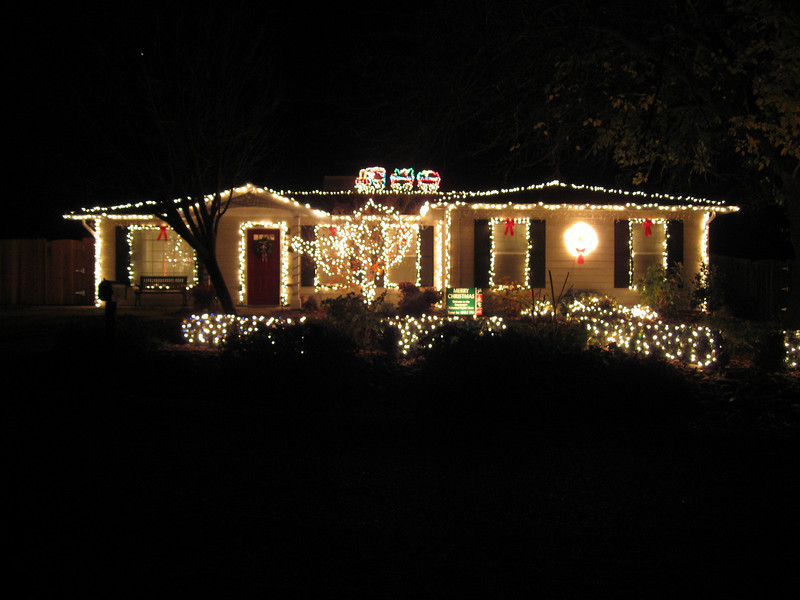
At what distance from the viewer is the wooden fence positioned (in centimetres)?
1931

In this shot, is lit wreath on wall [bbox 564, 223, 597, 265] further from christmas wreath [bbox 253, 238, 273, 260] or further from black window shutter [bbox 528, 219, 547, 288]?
christmas wreath [bbox 253, 238, 273, 260]

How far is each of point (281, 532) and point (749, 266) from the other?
55.9ft

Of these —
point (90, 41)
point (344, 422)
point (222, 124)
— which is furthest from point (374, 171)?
point (344, 422)

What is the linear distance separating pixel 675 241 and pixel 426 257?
20.6 ft

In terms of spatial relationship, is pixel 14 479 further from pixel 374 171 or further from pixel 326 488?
pixel 374 171

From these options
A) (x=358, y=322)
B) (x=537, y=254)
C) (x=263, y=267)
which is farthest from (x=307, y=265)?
(x=358, y=322)

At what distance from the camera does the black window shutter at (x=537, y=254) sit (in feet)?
57.1

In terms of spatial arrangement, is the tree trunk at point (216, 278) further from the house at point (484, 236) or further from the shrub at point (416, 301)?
the shrub at point (416, 301)

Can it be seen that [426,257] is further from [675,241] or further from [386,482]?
[386,482]

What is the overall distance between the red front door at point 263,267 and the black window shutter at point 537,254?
21.0ft

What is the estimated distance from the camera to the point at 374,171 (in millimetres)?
18047

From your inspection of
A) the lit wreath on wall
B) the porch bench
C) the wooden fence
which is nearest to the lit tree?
the porch bench

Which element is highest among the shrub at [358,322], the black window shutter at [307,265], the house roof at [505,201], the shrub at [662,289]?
the house roof at [505,201]

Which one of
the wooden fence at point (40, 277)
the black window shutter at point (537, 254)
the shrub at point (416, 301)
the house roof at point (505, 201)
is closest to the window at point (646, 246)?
the house roof at point (505, 201)
